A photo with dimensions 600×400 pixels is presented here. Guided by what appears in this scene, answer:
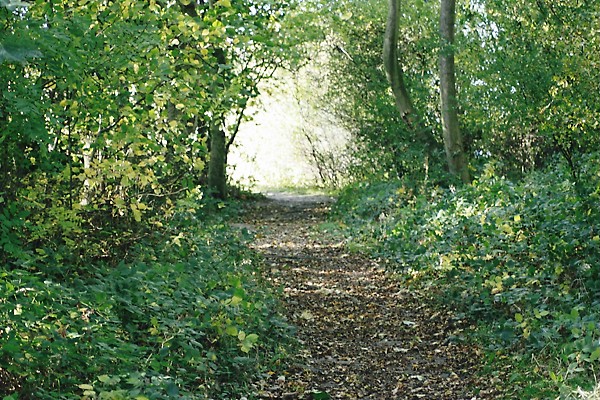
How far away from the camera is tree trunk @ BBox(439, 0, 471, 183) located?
1362 centimetres

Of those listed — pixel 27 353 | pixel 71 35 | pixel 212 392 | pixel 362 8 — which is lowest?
pixel 212 392

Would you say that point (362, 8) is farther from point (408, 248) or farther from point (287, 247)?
point (408, 248)

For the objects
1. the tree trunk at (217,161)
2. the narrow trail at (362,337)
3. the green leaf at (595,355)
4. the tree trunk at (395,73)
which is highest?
the tree trunk at (395,73)

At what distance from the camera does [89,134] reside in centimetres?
657

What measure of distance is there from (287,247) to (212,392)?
7.89 metres

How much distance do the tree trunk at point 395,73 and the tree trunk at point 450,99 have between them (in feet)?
5.85

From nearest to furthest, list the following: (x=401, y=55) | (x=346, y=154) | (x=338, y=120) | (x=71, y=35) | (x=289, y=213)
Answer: (x=71, y=35) → (x=401, y=55) → (x=289, y=213) → (x=338, y=120) → (x=346, y=154)

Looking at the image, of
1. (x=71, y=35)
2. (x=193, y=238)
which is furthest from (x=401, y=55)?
(x=71, y=35)

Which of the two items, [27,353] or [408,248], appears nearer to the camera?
[27,353]

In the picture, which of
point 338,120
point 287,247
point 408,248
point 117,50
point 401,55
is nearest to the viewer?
point 117,50

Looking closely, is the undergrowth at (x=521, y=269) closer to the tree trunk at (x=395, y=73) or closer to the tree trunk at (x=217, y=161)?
the tree trunk at (x=395, y=73)

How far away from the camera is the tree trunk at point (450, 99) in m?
13.6

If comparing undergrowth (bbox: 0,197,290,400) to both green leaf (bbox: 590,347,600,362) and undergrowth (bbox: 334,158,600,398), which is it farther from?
green leaf (bbox: 590,347,600,362)

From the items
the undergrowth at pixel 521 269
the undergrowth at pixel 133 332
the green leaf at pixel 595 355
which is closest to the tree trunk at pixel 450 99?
the undergrowth at pixel 521 269
